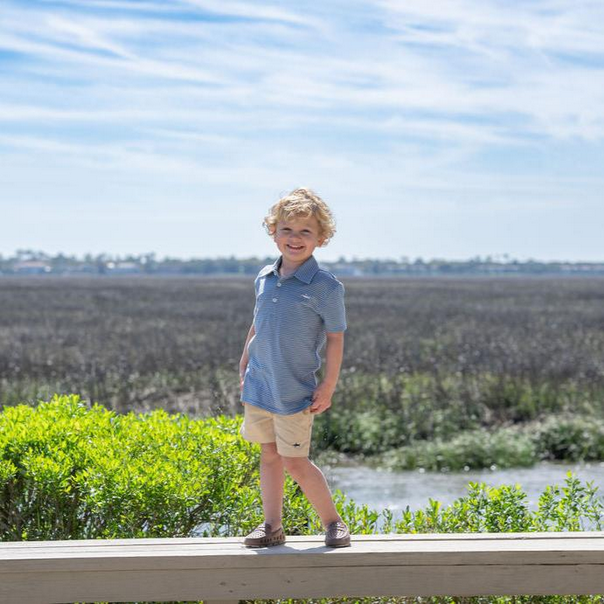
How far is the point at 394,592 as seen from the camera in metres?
3.51

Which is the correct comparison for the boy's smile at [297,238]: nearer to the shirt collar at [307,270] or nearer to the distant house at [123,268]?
the shirt collar at [307,270]

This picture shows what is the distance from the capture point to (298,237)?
391 centimetres

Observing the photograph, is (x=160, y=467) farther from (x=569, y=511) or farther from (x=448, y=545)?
(x=569, y=511)

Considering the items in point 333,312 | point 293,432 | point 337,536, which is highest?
point 333,312

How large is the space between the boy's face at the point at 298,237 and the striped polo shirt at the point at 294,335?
0.05 metres

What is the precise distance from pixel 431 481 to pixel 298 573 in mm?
9169

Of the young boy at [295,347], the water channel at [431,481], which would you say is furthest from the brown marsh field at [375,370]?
the young boy at [295,347]

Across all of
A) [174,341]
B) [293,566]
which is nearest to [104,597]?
[293,566]

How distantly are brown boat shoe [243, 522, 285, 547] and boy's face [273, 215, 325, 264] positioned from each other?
107 cm

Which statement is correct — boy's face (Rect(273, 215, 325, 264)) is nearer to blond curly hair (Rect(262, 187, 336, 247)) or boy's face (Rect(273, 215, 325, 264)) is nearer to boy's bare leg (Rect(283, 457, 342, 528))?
blond curly hair (Rect(262, 187, 336, 247))

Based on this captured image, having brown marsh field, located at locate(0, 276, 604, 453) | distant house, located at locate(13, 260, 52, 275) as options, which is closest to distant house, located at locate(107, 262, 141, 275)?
distant house, located at locate(13, 260, 52, 275)

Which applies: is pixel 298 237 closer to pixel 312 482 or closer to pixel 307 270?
pixel 307 270

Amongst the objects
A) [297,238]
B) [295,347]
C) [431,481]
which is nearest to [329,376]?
[295,347]

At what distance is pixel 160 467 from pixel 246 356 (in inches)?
28.0
